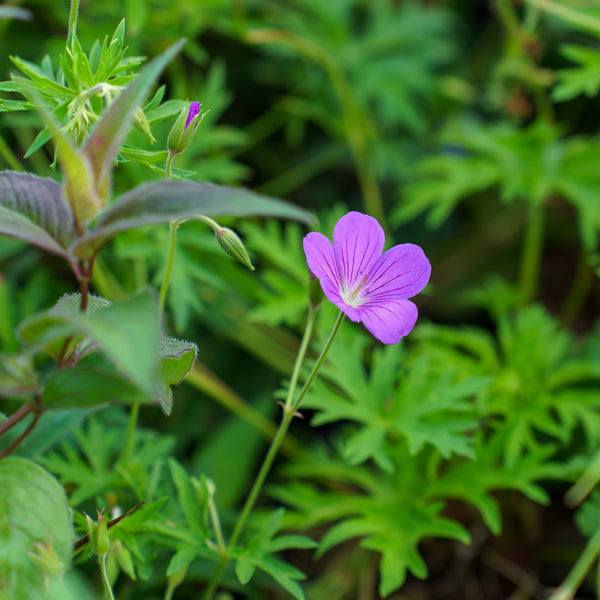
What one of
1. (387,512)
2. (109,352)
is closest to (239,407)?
(387,512)

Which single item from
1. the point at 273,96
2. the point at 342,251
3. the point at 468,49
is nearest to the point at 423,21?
the point at 468,49

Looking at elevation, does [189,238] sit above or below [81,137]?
below

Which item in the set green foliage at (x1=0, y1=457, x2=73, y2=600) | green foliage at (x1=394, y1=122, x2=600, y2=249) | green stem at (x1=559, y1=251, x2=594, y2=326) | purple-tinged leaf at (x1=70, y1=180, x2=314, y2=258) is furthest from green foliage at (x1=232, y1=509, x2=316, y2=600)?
green stem at (x1=559, y1=251, x2=594, y2=326)

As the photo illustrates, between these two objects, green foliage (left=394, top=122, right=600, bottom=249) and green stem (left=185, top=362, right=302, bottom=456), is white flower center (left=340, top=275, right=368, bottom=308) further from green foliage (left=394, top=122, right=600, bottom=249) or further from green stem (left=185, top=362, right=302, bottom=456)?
green foliage (left=394, top=122, right=600, bottom=249)

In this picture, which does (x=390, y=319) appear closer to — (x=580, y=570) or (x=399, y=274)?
(x=399, y=274)

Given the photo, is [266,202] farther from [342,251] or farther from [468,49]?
[468,49]

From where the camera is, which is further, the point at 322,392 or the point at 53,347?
the point at 322,392
